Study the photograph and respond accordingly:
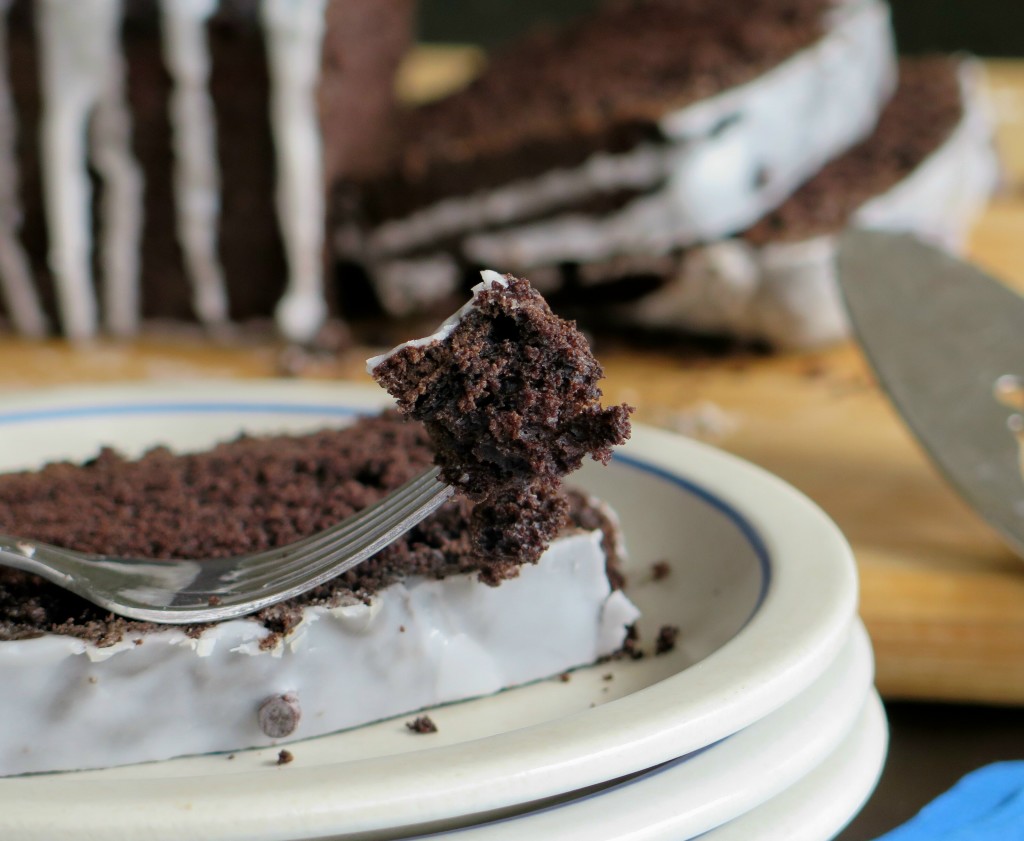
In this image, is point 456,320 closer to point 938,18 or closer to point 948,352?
point 948,352

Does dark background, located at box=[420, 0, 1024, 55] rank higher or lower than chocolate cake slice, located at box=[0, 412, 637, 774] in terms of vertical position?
lower

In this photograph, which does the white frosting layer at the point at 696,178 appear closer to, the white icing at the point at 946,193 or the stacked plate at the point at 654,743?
the white icing at the point at 946,193

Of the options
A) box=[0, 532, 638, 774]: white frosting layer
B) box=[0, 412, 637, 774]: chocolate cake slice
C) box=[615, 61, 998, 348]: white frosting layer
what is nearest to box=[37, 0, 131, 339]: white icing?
box=[615, 61, 998, 348]: white frosting layer

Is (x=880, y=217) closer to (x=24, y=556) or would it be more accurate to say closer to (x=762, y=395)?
(x=762, y=395)

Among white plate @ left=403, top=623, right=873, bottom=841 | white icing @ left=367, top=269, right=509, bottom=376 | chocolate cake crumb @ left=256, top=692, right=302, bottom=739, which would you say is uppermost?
white icing @ left=367, top=269, right=509, bottom=376

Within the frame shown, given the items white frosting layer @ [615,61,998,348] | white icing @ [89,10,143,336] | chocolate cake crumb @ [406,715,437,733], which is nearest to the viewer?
chocolate cake crumb @ [406,715,437,733]

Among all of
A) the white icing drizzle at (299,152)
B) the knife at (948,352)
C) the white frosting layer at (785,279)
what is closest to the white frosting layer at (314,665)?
the knife at (948,352)

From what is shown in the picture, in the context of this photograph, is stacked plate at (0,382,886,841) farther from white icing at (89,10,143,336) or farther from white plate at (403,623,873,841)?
white icing at (89,10,143,336)

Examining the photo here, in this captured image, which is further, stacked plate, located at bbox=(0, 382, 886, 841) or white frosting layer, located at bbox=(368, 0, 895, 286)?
white frosting layer, located at bbox=(368, 0, 895, 286)

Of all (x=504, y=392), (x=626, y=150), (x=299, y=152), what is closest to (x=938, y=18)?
(x=626, y=150)
